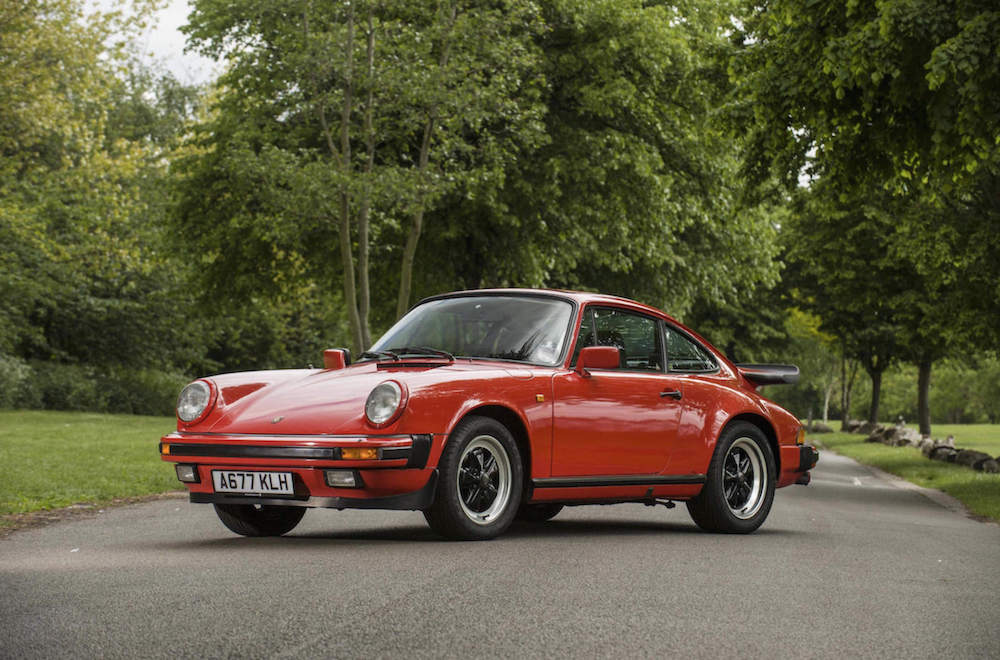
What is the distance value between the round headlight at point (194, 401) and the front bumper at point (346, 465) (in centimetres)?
49

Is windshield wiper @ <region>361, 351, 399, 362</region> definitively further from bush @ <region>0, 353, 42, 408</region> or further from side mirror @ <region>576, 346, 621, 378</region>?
bush @ <region>0, 353, 42, 408</region>

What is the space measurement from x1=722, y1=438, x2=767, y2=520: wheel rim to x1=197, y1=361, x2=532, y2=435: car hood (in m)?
2.29

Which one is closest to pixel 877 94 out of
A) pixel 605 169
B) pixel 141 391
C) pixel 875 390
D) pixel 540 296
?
pixel 540 296

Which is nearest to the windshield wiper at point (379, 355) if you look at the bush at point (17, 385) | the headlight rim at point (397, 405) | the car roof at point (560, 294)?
the car roof at point (560, 294)

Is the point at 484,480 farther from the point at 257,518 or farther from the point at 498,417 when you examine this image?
the point at 257,518

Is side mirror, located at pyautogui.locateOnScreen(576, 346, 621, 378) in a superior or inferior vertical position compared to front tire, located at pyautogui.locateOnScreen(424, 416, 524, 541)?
superior

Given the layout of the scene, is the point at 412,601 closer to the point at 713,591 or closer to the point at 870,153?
the point at 713,591

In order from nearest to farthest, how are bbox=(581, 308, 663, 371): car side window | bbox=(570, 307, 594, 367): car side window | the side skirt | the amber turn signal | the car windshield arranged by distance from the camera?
the amber turn signal → the side skirt → the car windshield → bbox=(570, 307, 594, 367): car side window → bbox=(581, 308, 663, 371): car side window

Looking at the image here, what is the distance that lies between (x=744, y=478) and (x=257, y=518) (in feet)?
12.0

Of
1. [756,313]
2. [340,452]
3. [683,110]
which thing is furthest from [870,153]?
[756,313]

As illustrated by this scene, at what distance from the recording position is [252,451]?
7.66 meters

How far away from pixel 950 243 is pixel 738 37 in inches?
183

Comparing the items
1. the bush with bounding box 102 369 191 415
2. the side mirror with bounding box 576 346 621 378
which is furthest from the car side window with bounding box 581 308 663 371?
the bush with bounding box 102 369 191 415

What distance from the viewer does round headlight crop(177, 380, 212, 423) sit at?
814 cm
